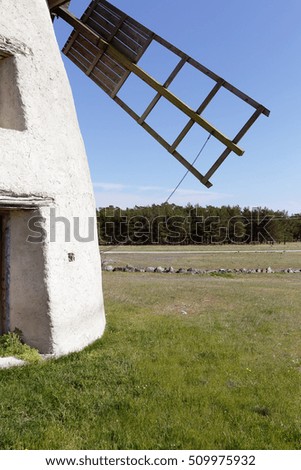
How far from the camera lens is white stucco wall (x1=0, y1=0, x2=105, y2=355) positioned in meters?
6.19

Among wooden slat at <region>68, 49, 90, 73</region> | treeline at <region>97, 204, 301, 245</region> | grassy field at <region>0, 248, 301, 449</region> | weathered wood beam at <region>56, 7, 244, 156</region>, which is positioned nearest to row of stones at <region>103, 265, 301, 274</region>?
grassy field at <region>0, 248, 301, 449</region>

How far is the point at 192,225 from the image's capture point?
6831 centimetres

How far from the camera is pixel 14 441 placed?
4.07m

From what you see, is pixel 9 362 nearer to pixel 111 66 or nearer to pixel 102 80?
pixel 102 80

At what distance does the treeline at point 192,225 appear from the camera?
65.0m

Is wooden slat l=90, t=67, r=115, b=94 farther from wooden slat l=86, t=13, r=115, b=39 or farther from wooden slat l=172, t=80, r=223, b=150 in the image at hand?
wooden slat l=172, t=80, r=223, b=150

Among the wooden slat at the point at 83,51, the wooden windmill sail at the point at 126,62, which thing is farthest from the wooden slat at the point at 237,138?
the wooden slat at the point at 83,51

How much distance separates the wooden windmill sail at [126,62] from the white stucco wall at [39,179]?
7.73ft

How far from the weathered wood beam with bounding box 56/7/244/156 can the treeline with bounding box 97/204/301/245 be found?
52075 mm

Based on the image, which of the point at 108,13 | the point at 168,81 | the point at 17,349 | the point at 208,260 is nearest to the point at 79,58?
the point at 108,13

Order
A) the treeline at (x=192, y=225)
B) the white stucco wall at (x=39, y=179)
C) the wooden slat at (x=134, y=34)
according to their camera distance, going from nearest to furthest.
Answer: the white stucco wall at (x=39, y=179) → the wooden slat at (x=134, y=34) → the treeline at (x=192, y=225)

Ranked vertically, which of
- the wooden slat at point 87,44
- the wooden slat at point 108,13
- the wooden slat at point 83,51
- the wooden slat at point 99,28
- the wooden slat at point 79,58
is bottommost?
the wooden slat at point 79,58

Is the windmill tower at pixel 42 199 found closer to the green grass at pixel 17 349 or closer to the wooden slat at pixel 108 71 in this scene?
the green grass at pixel 17 349
